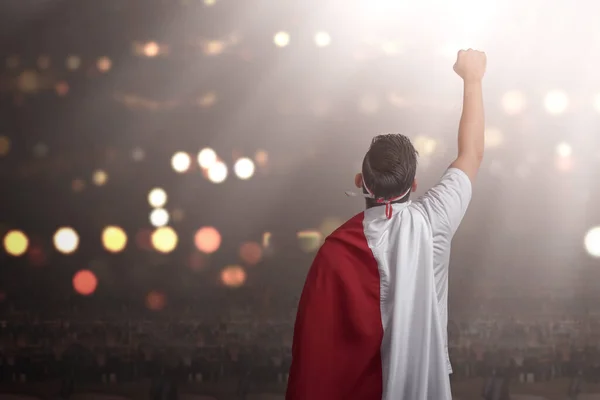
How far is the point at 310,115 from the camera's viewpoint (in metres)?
2.24

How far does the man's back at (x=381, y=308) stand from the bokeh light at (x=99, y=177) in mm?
1336

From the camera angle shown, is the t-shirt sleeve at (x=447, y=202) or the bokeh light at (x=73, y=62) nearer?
the t-shirt sleeve at (x=447, y=202)

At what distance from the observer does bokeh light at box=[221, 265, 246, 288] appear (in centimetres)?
224

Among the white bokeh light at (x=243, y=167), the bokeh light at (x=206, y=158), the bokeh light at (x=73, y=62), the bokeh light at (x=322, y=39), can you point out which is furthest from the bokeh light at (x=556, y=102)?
the bokeh light at (x=73, y=62)

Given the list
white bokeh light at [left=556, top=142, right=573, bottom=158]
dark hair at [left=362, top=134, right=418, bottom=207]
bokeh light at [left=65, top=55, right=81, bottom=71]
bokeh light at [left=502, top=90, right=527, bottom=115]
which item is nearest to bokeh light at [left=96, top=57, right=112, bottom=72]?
bokeh light at [left=65, top=55, right=81, bottom=71]

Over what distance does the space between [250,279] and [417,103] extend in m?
0.82

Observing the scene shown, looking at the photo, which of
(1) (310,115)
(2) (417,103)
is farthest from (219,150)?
(2) (417,103)

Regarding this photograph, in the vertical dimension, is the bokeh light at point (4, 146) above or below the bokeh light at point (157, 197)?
A: above

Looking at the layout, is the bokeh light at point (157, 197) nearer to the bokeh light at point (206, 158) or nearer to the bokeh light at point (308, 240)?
the bokeh light at point (206, 158)

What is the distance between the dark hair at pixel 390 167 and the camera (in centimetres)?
104

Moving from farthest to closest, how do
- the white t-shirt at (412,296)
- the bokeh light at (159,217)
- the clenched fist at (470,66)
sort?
the bokeh light at (159,217) → the clenched fist at (470,66) → the white t-shirt at (412,296)

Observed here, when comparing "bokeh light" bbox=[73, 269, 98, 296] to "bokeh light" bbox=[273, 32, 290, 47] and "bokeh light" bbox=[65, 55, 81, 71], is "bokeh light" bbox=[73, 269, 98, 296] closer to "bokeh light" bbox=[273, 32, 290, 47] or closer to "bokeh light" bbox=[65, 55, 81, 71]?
"bokeh light" bbox=[65, 55, 81, 71]

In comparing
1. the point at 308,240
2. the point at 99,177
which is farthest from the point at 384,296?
the point at 99,177

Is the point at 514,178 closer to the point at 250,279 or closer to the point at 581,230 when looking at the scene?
the point at 581,230
